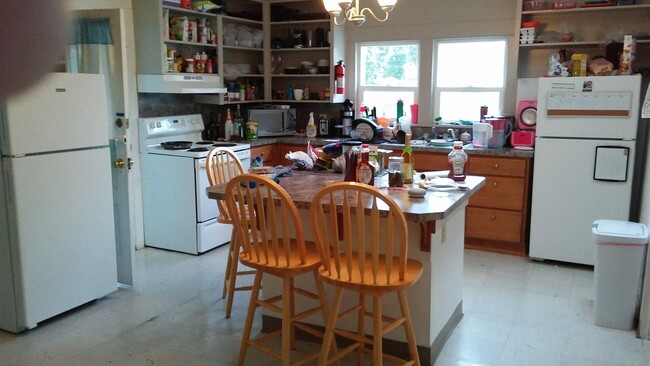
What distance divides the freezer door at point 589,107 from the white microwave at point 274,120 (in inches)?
98.8

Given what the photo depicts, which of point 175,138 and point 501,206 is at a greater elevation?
point 175,138

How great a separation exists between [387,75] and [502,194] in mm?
1799

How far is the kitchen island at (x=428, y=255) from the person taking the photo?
2.38 m

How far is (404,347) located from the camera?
257 cm

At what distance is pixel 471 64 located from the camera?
4934 mm

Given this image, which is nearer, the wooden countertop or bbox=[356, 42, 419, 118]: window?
the wooden countertop

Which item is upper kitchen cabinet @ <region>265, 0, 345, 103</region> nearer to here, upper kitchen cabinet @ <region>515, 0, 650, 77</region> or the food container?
upper kitchen cabinet @ <region>515, 0, 650, 77</region>

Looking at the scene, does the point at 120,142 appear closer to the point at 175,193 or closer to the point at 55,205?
the point at 55,205

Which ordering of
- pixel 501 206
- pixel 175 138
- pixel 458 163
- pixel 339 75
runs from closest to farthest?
pixel 458 163
pixel 501 206
pixel 175 138
pixel 339 75

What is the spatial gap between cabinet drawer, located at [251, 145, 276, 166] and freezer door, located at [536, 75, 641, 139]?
8.02 feet

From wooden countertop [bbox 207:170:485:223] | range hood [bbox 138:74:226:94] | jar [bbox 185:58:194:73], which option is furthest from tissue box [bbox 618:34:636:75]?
jar [bbox 185:58:194:73]

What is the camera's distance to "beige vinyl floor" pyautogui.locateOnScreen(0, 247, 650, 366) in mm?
2629

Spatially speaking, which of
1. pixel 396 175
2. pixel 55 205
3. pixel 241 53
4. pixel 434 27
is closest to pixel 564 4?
pixel 434 27

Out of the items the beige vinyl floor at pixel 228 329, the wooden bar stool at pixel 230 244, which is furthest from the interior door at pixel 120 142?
the wooden bar stool at pixel 230 244
